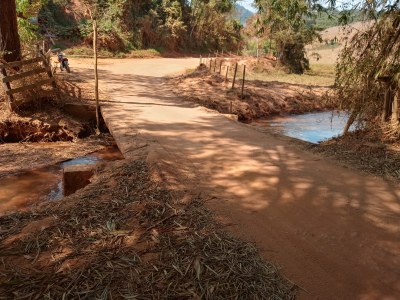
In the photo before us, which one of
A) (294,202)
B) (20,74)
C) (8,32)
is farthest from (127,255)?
(8,32)

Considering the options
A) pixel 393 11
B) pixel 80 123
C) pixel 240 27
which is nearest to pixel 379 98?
pixel 393 11

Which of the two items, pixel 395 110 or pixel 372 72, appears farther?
pixel 372 72

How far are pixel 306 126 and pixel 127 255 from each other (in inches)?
505

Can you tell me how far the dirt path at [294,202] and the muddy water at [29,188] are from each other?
159 centimetres

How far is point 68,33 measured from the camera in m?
26.6

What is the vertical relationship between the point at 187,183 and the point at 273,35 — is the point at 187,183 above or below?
below

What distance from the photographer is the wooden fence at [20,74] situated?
8.66 m

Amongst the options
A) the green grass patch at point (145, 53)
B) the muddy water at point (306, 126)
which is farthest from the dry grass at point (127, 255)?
the green grass patch at point (145, 53)

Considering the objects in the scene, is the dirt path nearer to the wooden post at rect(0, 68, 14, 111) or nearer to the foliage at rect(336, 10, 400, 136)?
the foliage at rect(336, 10, 400, 136)

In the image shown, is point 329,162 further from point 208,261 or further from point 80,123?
point 80,123

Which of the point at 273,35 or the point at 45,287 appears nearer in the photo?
the point at 45,287

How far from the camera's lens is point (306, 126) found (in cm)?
1452

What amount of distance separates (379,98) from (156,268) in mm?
6139

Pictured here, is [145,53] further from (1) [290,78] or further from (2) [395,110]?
(2) [395,110]
